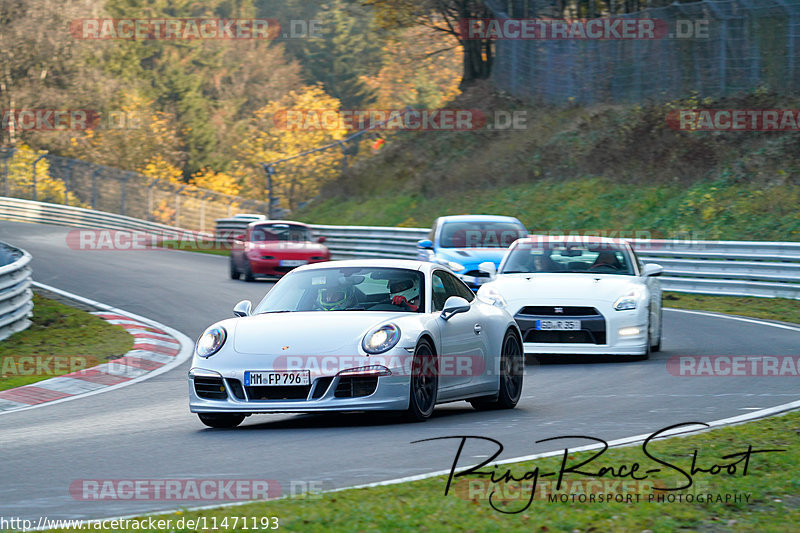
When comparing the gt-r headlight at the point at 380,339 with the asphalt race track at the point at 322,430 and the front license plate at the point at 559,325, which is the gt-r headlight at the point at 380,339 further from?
the front license plate at the point at 559,325

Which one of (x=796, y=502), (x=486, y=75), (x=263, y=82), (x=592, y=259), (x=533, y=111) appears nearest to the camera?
(x=796, y=502)

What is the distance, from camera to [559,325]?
13.9 m

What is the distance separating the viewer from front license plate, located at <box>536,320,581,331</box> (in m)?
13.9

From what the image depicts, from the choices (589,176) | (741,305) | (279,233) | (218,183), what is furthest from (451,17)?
(218,183)

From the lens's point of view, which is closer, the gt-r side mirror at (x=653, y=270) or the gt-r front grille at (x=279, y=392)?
the gt-r front grille at (x=279, y=392)

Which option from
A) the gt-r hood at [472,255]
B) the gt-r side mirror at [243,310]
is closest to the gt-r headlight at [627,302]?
the gt-r side mirror at [243,310]

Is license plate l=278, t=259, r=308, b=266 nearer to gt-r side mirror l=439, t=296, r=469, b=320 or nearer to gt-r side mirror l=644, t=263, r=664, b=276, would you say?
gt-r side mirror l=644, t=263, r=664, b=276

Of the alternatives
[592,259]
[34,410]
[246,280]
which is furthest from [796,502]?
[246,280]

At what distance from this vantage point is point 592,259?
49.7 feet

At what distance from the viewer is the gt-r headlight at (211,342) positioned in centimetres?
945

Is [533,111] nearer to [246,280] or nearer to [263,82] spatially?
[246,280]

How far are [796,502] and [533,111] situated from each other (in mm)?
35646

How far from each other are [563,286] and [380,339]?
5297 millimetres

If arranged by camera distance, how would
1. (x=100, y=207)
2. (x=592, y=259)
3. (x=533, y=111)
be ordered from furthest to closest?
(x=100, y=207) → (x=533, y=111) → (x=592, y=259)
